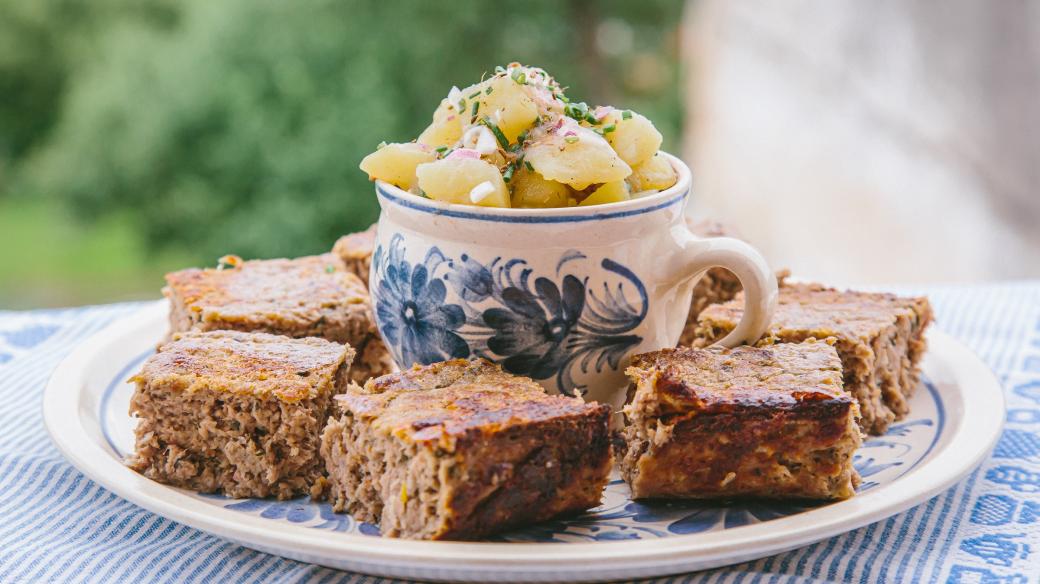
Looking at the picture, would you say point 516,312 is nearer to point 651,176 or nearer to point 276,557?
point 651,176

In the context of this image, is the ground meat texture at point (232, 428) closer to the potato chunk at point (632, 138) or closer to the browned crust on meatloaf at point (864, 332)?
the potato chunk at point (632, 138)

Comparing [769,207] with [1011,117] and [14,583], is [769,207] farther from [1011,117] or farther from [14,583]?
[14,583]

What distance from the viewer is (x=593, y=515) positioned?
209 centimetres

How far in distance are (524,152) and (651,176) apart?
0.29 metres

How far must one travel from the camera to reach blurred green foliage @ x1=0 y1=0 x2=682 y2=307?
739 cm

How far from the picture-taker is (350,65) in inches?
300

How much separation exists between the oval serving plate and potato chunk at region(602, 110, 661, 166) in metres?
0.69

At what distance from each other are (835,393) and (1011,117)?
327 cm

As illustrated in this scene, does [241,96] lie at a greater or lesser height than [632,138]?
lesser

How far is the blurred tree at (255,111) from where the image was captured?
24.2ft

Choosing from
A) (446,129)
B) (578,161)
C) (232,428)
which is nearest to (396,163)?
(446,129)

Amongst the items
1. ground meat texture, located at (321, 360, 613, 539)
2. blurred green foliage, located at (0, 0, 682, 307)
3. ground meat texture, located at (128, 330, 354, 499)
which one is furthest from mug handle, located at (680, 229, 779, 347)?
blurred green foliage, located at (0, 0, 682, 307)

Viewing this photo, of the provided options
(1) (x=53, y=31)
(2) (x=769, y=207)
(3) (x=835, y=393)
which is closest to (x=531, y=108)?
(3) (x=835, y=393)

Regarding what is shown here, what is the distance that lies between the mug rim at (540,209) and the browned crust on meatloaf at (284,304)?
433 mm
